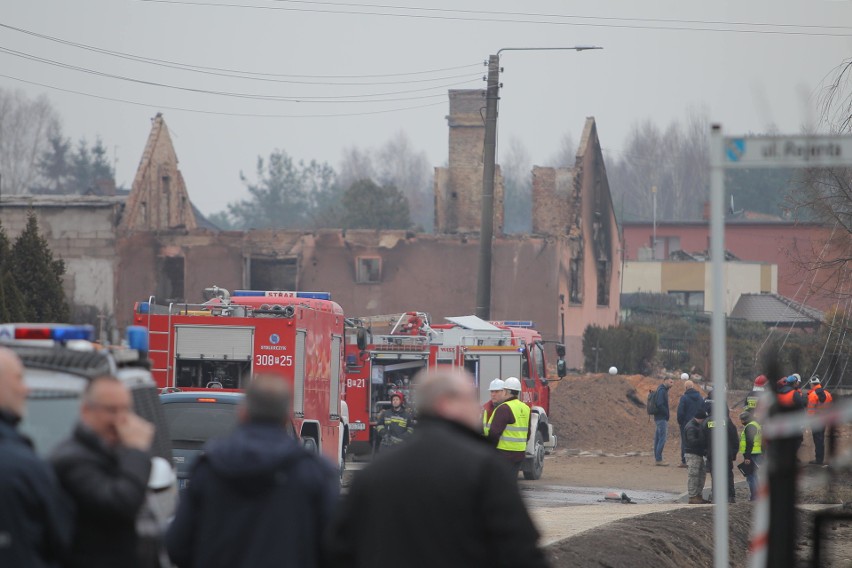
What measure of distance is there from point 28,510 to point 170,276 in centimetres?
4606

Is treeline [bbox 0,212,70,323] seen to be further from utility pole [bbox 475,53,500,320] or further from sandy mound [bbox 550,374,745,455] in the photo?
sandy mound [bbox 550,374,745,455]

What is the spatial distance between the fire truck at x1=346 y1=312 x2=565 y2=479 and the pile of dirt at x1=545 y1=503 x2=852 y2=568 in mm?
9347

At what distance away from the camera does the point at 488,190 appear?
3094 centimetres

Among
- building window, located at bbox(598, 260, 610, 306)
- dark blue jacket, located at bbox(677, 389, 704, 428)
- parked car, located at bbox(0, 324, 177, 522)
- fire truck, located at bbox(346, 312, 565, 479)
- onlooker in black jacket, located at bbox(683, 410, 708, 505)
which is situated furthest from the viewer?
building window, located at bbox(598, 260, 610, 306)

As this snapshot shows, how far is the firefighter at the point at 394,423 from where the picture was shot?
2411 cm

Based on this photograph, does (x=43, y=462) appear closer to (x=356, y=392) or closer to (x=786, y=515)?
(x=786, y=515)

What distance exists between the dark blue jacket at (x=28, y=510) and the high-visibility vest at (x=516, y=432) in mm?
10192

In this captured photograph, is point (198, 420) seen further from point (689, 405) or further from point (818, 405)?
point (818, 405)

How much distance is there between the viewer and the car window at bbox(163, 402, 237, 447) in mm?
15055

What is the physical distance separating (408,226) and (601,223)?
1763cm

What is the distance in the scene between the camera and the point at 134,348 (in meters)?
7.41

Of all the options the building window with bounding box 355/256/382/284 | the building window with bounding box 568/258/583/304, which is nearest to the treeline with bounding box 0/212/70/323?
the building window with bounding box 355/256/382/284

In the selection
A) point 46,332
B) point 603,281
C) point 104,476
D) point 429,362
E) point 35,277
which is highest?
point 603,281

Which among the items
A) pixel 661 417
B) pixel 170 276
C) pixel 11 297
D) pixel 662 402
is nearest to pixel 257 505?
pixel 11 297
